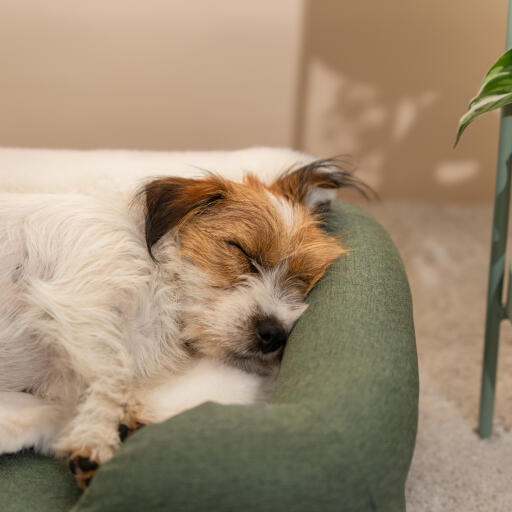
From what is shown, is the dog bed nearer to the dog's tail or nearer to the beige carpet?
the dog's tail

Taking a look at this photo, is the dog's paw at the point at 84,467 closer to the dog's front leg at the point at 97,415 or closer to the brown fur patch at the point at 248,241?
the dog's front leg at the point at 97,415

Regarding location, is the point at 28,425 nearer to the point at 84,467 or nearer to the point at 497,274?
the point at 84,467

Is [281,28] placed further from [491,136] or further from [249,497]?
[249,497]

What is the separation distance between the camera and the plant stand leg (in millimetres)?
1855

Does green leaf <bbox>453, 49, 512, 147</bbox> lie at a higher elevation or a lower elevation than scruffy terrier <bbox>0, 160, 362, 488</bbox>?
higher

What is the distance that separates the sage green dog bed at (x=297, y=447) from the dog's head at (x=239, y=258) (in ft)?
0.48

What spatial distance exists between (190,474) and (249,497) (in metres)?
0.11

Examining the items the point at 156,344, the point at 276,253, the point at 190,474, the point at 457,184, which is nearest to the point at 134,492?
the point at 190,474

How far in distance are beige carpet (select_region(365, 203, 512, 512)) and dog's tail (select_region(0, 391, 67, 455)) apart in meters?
1.10

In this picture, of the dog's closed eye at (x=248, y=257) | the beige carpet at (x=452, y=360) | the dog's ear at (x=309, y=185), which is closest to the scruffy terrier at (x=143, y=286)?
the dog's closed eye at (x=248, y=257)

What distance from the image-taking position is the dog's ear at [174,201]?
1.61m

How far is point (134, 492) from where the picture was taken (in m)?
1.08

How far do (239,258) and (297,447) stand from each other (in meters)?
0.63

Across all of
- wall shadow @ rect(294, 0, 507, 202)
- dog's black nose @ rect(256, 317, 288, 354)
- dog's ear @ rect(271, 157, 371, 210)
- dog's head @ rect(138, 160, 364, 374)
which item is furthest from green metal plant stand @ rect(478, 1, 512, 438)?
wall shadow @ rect(294, 0, 507, 202)
